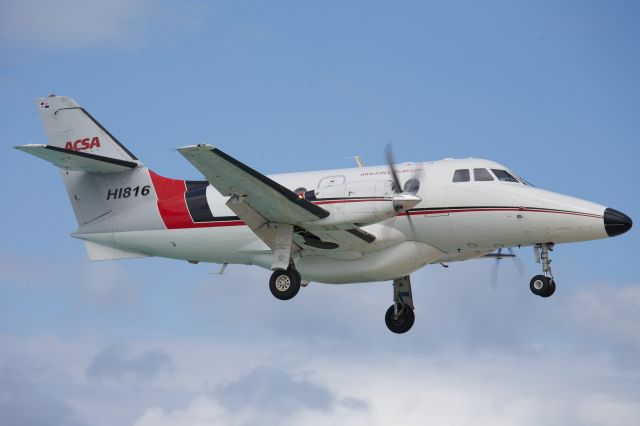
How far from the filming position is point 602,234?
23.4m

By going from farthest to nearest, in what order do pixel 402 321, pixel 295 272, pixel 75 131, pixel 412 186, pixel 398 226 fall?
pixel 75 131
pixel 402 321
pixel 398 226
pixel 412 186
pixel 295 272

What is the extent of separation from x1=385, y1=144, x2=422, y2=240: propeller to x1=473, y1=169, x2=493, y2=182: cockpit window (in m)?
1.28

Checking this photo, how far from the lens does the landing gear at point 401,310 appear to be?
27.1m

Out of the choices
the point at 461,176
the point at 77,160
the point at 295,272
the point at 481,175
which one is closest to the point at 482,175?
the point at 481,175

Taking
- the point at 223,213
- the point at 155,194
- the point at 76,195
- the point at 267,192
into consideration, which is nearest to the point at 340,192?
the point at 267,192

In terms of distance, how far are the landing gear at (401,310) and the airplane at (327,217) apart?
3 cm

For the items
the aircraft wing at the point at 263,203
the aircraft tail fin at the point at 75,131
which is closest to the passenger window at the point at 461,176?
the aircraft wing at the point at 263,203

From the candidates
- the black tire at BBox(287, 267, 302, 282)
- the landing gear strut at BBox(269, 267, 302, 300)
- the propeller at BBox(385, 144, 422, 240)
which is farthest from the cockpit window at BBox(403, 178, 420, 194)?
the landing gear strut at BBox(269, 267, 302, 300)

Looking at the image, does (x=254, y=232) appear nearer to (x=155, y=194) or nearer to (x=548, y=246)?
(x=155, y=194)

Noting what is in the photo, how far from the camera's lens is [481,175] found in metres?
24.0

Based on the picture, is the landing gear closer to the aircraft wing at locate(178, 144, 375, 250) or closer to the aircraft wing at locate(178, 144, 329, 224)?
the aircraft wing at locate(178, 144, 375, 250)

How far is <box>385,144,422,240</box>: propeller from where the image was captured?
22516 mm

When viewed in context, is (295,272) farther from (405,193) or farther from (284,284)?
(405,193)

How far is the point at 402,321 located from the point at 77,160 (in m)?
9.08
